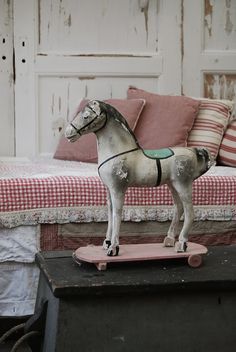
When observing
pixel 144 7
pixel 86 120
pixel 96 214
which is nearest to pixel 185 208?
pixel 86 120

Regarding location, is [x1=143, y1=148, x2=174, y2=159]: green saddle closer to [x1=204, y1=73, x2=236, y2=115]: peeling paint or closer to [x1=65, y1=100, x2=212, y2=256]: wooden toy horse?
[x1=65, y1=100, x2=212, y2=256]: wooden toy horse

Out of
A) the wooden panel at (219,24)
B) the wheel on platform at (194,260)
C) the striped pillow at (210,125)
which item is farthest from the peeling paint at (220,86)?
the wheel on platform at (194,260)

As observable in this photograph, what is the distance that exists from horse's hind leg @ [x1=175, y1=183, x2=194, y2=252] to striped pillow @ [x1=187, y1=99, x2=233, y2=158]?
1244mm

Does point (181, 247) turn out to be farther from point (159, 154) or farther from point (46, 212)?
point (46, 212)

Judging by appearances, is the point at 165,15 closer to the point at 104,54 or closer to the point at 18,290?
the point at 104,54

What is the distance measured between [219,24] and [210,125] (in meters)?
0.67

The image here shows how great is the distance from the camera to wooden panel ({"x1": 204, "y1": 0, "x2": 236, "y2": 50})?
3.27 metres

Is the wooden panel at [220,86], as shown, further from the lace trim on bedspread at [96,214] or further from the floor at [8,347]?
the floor at [8,347]

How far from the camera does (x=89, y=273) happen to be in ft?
5.08

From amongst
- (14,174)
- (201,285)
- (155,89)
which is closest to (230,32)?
(155,89)

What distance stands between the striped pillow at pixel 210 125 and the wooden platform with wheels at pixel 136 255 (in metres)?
1.25

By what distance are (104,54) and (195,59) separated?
477mm

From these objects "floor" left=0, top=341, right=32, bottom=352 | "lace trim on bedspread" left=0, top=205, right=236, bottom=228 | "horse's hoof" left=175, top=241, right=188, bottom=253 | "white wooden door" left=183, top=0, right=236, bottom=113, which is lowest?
"floor" left=0, top=341, right=32, bottom=352

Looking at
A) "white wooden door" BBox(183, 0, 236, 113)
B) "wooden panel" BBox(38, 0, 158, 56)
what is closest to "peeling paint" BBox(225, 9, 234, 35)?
"white wooden door" BBox(183, 0, 236, 113)
